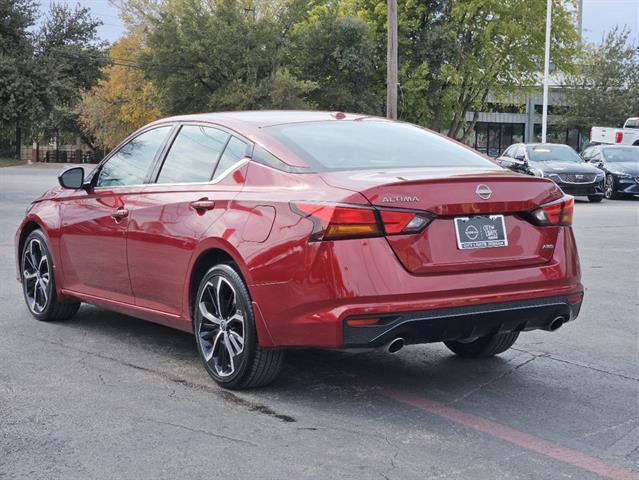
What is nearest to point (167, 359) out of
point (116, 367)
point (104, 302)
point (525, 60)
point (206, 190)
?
point (116, 367)

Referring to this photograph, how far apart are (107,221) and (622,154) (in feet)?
76.6

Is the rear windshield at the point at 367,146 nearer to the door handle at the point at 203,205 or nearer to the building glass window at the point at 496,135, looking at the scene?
the door handle at the point at 203,205

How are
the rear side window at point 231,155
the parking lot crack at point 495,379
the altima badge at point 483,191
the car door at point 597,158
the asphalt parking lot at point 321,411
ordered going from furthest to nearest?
the car door at point 597,158 → the rear side window at point 231,155 → the parking lot crack at point 495,379 → the altima badge at point 483,191 → the asphalt parking lot at point 321,411

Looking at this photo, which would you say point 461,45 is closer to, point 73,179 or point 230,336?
point 73,179

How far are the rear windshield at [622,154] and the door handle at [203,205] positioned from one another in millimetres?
23325

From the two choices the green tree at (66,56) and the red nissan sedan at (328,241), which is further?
the green tree at (66,56)

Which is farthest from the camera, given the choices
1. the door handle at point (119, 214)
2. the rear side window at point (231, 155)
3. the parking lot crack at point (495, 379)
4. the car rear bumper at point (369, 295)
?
the door handle at point (119, 214)

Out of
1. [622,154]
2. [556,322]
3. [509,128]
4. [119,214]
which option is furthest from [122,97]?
[556,322]

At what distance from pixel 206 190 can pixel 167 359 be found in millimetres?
1208

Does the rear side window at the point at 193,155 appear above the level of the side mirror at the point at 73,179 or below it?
above

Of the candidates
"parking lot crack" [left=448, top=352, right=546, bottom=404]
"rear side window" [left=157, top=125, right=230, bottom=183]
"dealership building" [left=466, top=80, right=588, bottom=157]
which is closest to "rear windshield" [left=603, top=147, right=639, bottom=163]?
"parking lot crack" [left=448, top=352, right=546, bottom=404]

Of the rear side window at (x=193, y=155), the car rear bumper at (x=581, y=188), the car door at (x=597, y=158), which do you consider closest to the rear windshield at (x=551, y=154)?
the car rear bumper at (x=581, y=188)

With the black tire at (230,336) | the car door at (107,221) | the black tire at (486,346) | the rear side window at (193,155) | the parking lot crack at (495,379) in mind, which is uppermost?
the rear side window at (193,155)

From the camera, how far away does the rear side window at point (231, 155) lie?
17.0 ft
